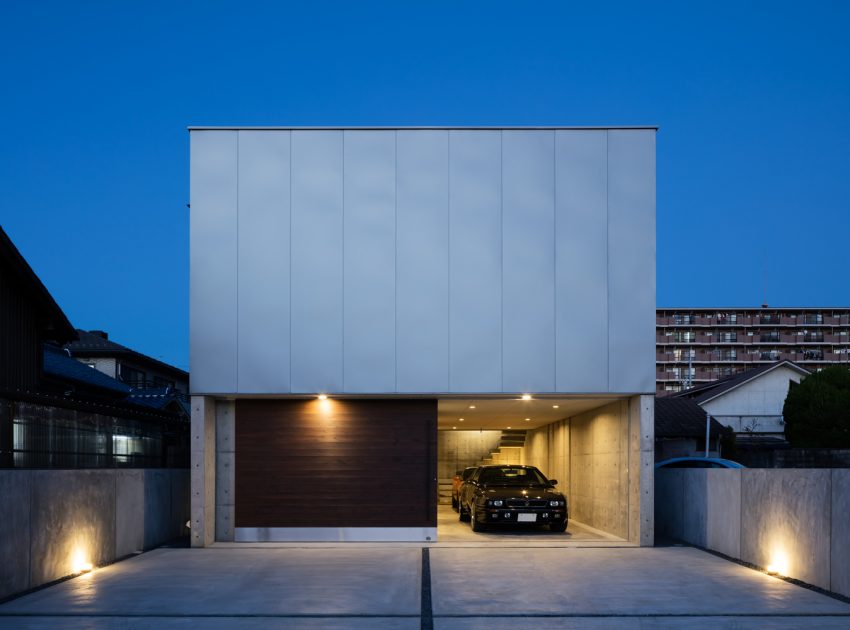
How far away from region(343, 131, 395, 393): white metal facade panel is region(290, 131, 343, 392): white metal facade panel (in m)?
0.16

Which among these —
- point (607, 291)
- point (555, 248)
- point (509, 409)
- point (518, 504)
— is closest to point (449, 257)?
point (555, 248)

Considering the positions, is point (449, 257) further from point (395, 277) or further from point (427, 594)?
point (427, 594)

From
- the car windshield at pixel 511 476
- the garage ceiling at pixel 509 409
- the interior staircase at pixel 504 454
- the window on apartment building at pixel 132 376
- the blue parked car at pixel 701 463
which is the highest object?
the window on apartment building at pixel 132 376

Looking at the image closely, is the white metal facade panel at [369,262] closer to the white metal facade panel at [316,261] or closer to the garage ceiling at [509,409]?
the white metal facade panel at [316,261]

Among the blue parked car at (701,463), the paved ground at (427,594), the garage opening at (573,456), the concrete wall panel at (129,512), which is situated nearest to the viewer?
the paved ground at (427,594)

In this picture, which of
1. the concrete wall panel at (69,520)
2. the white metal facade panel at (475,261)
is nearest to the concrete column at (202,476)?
the concrete wall panel at (69,520)

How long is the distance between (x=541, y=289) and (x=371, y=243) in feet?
9.49

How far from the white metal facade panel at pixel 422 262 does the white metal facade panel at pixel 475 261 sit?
0.49 ft

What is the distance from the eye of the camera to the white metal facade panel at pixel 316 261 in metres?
14.3

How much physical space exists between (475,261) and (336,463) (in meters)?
4.26

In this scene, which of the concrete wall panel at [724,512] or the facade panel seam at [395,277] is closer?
the concrete wall panel at [724,512]

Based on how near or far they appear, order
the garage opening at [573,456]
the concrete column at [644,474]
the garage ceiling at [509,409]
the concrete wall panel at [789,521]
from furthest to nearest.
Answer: the garage ceiling at [509,409]
the garage opening at [573,456]
the concrete column at [644,474]
the concrete wall panel at [789,521]

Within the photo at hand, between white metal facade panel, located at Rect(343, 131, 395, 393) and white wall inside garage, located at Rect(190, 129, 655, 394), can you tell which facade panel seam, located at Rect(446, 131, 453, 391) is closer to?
white wall inside garage, located at Rect(190, 129, 655, 394)

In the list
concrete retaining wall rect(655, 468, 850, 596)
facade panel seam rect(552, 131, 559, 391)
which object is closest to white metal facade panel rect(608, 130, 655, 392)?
facade panel seam rect(552, 131, 559, 391)
